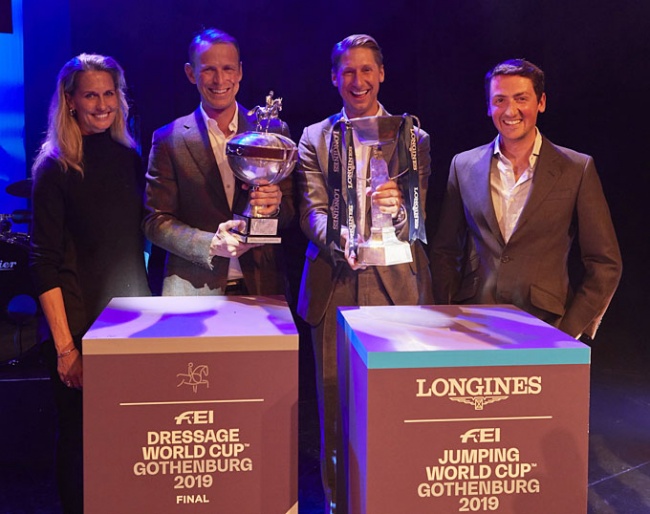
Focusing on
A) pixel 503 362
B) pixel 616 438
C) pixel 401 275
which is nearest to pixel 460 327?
pixel 503 362

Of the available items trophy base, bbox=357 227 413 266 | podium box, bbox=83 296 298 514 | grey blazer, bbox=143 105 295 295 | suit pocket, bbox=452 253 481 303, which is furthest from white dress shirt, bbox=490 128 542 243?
podium box, bbox=83 296 298 514

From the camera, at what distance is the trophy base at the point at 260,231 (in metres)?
1.91

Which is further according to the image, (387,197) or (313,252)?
(313,252)

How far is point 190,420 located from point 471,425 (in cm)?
52

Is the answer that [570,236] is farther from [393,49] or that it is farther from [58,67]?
[58,67]

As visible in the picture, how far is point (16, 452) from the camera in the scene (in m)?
3.35

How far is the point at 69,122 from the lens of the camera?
215 centimetres

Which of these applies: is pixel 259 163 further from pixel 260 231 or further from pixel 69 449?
pixel 69 449

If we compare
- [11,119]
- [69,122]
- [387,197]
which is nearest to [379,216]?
[387,197]

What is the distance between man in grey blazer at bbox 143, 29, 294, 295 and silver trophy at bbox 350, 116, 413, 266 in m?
0.43

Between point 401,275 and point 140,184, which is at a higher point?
point 140,184

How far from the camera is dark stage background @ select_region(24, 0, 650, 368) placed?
12.7ft

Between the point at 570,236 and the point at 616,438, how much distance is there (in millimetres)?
1871

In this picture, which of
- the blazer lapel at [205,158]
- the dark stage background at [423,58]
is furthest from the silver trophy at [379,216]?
the dark stage background at [423,58]
